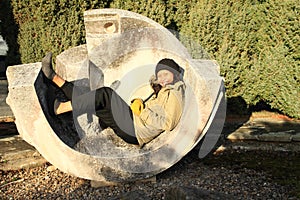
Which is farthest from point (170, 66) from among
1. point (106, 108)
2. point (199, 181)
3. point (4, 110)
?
point (4, 110)

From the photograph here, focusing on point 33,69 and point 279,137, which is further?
point 279,137

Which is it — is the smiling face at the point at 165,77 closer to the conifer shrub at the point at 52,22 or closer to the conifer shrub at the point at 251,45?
the conifer shrub at the point at 251,45

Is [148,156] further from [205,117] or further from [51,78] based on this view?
[51,78]

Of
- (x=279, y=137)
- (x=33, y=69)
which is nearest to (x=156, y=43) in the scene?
(x=33, y=69)

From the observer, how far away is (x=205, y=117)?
4.20m

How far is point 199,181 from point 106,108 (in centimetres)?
135

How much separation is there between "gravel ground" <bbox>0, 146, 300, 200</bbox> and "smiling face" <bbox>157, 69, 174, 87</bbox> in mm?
1059

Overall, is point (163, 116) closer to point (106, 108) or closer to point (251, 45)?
point (106, 108)

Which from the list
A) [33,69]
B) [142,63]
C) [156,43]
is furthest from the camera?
[142,63]

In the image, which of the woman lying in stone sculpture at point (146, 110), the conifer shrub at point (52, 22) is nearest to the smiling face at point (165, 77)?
the woman lying in stone sculpture at point (146, 110)

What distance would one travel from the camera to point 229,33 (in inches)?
254

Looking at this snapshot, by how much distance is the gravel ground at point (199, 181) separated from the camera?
423cm

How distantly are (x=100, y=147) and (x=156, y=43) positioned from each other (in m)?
1.41

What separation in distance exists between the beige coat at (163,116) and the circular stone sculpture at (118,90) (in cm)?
8
